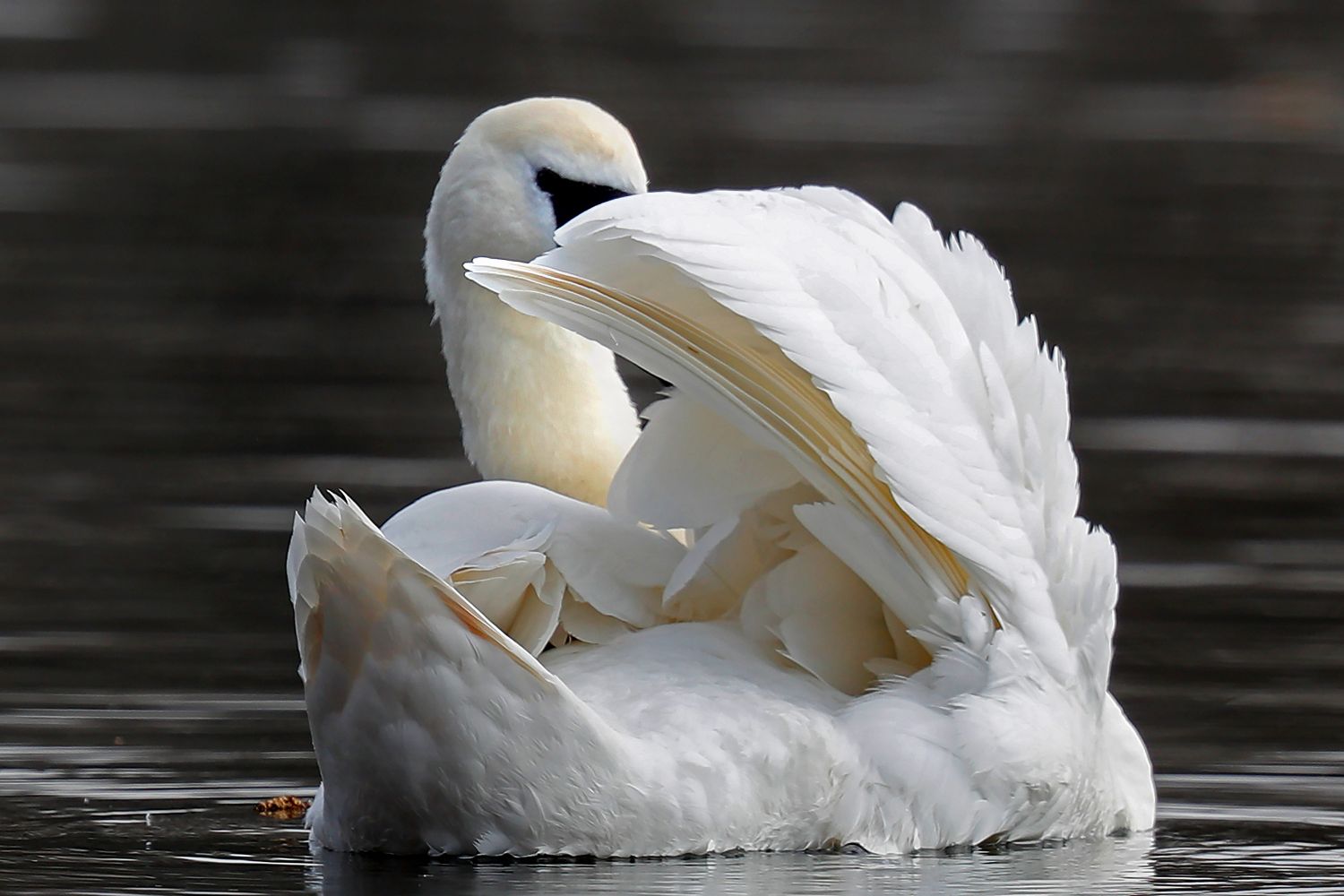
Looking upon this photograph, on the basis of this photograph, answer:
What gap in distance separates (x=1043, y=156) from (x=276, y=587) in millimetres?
10157

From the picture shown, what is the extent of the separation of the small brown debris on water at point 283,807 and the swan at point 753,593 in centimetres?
37

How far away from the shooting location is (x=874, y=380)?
5.45m

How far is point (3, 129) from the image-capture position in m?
18.0

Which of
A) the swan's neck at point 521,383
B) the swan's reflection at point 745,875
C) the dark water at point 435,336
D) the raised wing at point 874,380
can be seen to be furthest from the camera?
the swan's neck at point 521,383

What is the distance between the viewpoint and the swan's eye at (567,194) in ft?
22.0

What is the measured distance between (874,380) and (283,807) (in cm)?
154

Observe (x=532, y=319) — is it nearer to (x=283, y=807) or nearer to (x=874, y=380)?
(x=283, y=807)

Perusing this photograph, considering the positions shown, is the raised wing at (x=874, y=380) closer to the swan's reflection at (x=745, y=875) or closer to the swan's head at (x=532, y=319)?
the swan's reflection at (x=745, y=875)

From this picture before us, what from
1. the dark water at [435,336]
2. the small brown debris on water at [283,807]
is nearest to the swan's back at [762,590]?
the dark water at [435,336]

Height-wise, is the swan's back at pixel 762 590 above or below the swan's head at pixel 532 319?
below

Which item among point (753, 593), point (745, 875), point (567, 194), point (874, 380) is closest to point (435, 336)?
point (567, 194)

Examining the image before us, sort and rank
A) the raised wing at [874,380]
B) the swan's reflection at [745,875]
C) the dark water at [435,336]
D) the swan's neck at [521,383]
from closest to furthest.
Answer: the swan's reflection at [745,875] < the raised wing at [874,380] < the dark water at [435,336] < the swan's neck at [521,383]

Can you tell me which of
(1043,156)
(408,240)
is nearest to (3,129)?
(408,240)

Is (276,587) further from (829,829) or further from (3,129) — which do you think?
(3,129)
